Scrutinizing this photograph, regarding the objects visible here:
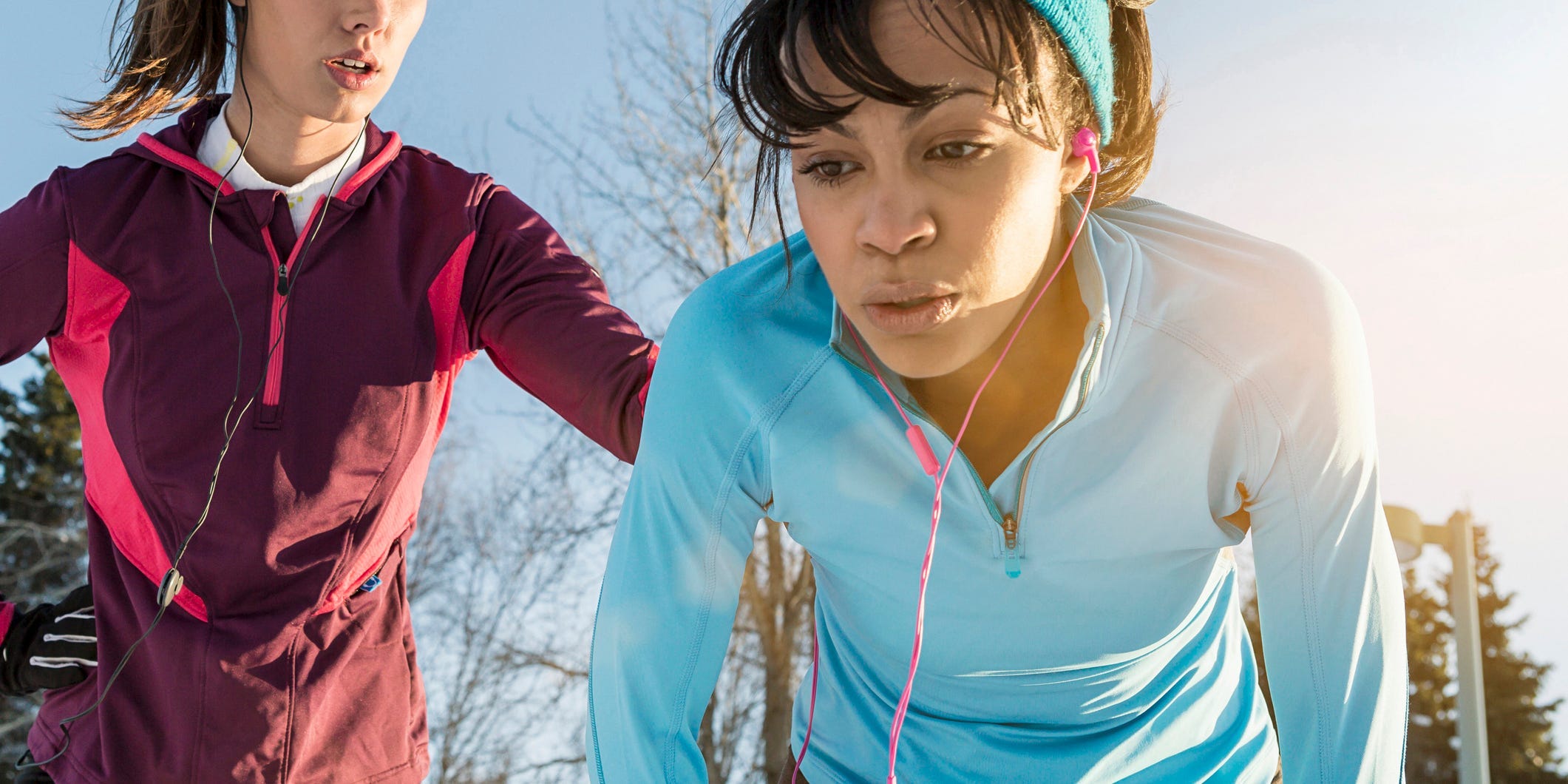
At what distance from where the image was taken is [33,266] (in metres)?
2.13

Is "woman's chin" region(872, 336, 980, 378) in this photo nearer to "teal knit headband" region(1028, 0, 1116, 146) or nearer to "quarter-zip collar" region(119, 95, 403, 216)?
"teal knit headband" region(1028, 0, 1116, 146)

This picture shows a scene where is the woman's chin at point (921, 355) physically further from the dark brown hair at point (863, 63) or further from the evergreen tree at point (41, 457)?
the evergreen tree at point (41, 457)

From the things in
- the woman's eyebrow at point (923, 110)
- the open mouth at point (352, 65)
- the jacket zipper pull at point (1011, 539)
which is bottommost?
the jacket zipper pull at point (1011, 539)

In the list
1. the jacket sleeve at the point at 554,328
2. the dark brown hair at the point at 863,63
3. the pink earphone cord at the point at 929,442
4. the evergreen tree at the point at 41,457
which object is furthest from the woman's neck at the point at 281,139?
the evergreen tree at the point at 41,457

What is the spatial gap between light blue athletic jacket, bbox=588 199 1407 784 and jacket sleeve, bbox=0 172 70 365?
1.19 m

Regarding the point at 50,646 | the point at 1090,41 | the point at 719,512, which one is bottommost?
the point at 50,646

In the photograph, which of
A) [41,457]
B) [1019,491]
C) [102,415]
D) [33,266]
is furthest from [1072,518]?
[41,457]

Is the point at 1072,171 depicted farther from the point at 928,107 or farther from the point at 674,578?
the point at 674,578

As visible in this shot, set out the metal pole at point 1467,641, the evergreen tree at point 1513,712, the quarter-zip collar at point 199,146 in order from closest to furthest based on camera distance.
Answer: the quarter-zip collar at point 199,146 → the metal pole at point 1467,641 → the evergreen tree at point 1513,712

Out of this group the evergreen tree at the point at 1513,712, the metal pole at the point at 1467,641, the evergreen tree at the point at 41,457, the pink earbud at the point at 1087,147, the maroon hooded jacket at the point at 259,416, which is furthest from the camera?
the evergreen tree at the point at 1513,712

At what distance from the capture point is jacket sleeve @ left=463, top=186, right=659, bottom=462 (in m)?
2.18

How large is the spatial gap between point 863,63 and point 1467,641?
709 centimetres

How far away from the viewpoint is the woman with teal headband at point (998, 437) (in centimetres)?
164

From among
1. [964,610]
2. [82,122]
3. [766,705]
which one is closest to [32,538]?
[766,705]
